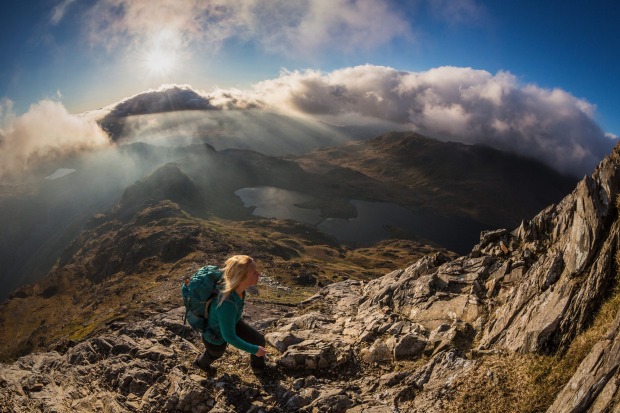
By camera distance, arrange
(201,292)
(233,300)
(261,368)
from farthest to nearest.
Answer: (261,368), (201,292), (233,300)

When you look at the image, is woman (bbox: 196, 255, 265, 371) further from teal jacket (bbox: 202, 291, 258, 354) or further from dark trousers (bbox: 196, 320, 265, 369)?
dark trousers (bbox: 196, 320, 265, 369)

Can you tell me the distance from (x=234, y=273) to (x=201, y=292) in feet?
4.88

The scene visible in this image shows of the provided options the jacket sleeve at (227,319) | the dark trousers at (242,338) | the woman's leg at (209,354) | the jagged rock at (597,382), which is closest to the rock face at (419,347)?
the jagged rock at (597,382)

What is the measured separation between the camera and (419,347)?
15.2 metres

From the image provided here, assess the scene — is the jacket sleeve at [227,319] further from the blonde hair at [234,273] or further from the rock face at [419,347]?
the rock face at [419,347]

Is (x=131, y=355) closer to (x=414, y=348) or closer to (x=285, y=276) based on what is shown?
(x=414, y=348)

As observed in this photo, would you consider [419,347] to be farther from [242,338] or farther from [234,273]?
[234,273]

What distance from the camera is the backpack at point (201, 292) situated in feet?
36.8

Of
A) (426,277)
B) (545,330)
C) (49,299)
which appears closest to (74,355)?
(426,277)

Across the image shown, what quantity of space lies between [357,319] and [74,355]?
15959 millimetres

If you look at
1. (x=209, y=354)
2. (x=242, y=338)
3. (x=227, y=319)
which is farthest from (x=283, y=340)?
(x=227, y=319)

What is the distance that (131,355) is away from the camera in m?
17.4

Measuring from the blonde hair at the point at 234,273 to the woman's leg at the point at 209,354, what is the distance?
9.76ft

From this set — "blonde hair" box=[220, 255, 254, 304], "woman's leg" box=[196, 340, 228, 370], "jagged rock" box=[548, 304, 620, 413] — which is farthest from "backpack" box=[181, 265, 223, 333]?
"jagged rock" box=[548, 304, 620, 413]
